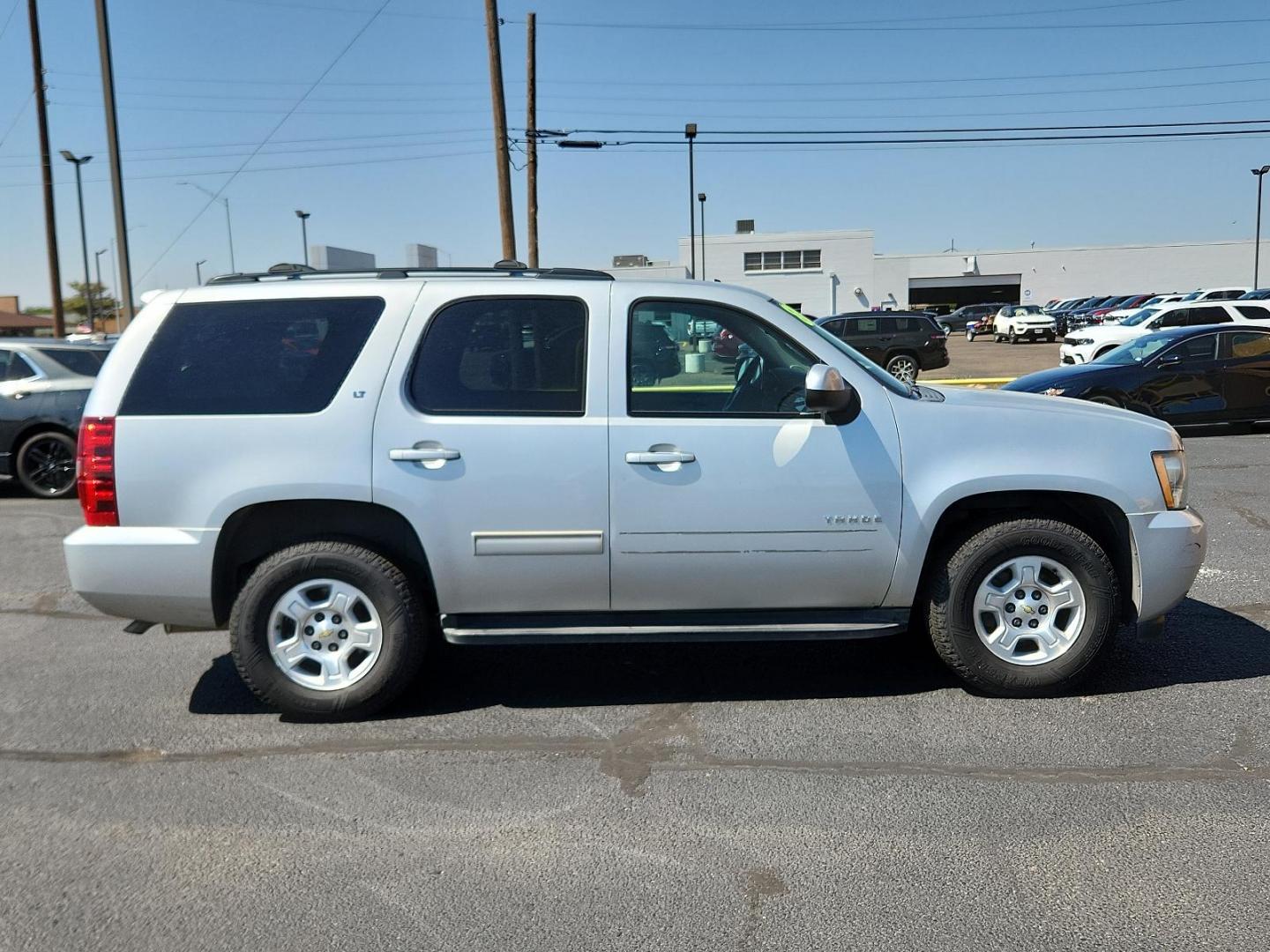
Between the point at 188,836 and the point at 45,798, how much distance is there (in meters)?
0.73

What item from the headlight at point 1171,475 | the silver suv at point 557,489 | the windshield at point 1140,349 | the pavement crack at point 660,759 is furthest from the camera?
the windshield at point 1140,349

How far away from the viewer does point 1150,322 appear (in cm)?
2639

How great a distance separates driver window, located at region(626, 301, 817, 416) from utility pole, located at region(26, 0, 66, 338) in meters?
24.8

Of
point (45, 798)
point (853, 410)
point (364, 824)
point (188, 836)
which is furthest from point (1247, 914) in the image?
point (45, 798)

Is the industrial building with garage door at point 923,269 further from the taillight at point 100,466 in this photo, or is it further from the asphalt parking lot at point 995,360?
the taillight at point 100,466

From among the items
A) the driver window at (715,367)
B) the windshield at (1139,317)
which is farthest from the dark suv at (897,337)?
the driver window at (715,367)

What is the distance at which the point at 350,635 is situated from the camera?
4520 mm

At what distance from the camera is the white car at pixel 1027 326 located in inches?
1713

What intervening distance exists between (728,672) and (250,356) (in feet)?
8.62

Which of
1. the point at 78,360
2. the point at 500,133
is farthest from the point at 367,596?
the point at 500,133

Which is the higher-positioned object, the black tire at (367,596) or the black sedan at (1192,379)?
the black sedan at (1192,379)

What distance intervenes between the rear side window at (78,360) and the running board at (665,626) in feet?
26.8

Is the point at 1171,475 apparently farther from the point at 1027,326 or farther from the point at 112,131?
Answer: the point at 1027,326

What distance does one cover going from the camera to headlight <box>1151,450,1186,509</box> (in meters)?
4.63
